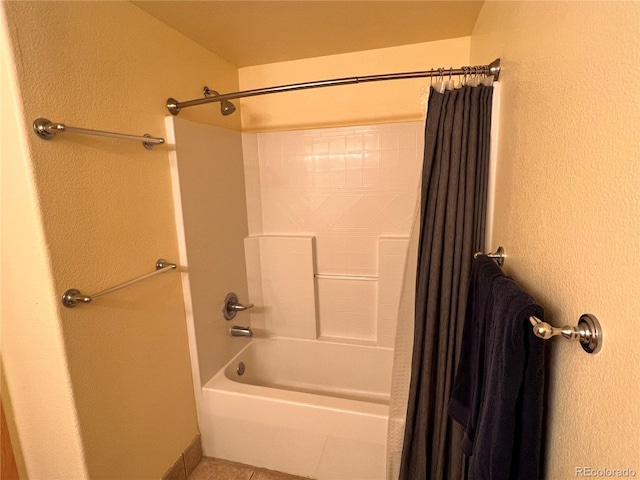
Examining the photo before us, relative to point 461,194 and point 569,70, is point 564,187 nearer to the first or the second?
point 569,70

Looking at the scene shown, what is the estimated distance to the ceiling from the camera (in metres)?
1.48

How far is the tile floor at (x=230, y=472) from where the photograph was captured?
171 centimetres

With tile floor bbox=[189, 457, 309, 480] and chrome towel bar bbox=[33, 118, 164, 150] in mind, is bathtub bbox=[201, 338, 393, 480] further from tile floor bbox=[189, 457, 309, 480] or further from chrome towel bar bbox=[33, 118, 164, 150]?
chrome towel bar bbox=[33, 118, 164, 150]

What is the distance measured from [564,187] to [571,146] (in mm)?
81

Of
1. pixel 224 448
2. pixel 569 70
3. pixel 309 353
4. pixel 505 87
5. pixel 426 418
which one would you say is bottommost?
pixel 224 448

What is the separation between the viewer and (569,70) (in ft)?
2.19

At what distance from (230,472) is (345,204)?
1633 millimetres

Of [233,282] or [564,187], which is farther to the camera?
[233,282]

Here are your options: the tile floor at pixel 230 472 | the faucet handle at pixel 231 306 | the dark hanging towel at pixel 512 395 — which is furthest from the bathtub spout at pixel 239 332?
the dark hanging towel at pixel 512 395

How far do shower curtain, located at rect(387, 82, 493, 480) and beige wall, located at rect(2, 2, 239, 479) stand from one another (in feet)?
3.77

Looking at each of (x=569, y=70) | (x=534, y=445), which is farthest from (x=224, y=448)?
(x=569, y=70)

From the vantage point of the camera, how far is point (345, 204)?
7.16ft

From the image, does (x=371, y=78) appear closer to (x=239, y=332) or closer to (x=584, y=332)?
(x=584, y=332)

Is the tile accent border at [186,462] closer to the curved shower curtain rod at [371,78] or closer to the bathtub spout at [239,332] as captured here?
the bathtub spout at [239,332]
